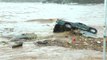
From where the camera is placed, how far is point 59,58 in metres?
10.2

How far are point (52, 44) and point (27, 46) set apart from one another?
92 cm

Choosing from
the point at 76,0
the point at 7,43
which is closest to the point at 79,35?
the point at 7,43

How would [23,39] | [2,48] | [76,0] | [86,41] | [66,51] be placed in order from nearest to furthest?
[66,51]
[2,48]
[86,41]
[23,39]
[76,0]

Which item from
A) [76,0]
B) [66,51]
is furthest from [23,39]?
[76,0]

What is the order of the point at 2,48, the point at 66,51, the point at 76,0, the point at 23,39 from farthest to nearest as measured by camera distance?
the point at 76,0 → the point at 23,39 → the point at 2,48 → the point at 66,51

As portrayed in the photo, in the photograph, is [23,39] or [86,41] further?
[23,39]

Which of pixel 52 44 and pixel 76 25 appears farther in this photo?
pixel 76 25

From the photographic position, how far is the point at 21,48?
39.7 feet

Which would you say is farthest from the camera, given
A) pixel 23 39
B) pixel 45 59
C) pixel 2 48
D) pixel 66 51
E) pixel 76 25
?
pixel 76 25

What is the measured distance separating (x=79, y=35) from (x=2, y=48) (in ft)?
12.8

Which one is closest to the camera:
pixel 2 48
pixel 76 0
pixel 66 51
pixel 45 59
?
pixel 45 59

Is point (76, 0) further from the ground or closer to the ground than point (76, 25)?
closer to the ground

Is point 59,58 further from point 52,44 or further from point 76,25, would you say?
point 76,25

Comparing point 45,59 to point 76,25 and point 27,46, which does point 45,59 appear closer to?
point 27,46
